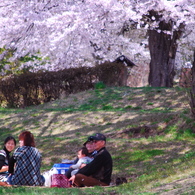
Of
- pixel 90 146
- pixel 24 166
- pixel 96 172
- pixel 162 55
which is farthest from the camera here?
pixel 162 55

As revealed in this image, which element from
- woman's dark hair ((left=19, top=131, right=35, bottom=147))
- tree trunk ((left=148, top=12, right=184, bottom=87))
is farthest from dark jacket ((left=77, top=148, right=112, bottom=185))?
tree trunk ((left=148, top=12, right=184, bottom=87))

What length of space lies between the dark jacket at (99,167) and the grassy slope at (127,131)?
16.1 inches

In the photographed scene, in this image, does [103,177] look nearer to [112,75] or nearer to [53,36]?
[53,36]

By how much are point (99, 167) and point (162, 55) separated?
12.2m

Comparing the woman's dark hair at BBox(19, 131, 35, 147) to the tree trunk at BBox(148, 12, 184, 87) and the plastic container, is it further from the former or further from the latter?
the tree trunk at BBox(148, 12, 184, 87)

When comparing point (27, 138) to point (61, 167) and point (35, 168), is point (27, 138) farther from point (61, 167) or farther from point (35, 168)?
point (61, 167)

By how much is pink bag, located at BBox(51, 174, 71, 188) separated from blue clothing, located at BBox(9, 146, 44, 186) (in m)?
0.32

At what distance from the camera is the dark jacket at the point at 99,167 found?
22.2 ft

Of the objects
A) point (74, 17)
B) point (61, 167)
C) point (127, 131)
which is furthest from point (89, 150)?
point (74, 17)

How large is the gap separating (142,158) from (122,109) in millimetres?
5719

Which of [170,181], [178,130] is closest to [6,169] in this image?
[170,181]

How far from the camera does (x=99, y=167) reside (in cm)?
681

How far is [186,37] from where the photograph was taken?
81.7 feet

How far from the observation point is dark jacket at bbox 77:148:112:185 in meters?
6.77
